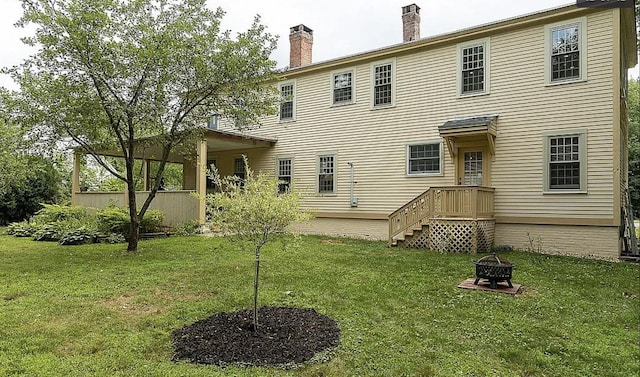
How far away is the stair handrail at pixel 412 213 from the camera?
36.8ft

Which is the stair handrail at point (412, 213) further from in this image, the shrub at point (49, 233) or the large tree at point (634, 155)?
the large tree at point (634, 155)

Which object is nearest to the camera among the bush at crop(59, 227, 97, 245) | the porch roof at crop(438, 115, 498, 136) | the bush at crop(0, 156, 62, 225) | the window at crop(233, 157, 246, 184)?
the porch roof at crop(438, 115, 498, 136)

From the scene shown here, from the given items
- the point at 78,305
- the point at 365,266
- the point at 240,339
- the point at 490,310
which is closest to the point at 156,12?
the point at 78,305

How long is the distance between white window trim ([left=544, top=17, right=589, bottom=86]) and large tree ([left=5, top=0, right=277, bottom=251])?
23.6 feet

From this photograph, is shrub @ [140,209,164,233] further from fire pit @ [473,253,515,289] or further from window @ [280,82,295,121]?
fire pit @ [473,253,515,289]

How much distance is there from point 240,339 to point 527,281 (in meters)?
5.39

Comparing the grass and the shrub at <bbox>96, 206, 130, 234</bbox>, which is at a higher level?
the shrub at <bbox>96, 206, 130, 234</bbox>

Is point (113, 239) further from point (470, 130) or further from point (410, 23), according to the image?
point (410, 23)

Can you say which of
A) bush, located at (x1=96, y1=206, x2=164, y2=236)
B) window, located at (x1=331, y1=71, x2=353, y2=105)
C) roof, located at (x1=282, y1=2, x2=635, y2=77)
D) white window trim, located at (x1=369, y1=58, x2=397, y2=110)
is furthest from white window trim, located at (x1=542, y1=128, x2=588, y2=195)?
bush, located at (x1=96, y1=206, x2=164, y2=236)

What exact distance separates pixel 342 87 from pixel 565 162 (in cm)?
739

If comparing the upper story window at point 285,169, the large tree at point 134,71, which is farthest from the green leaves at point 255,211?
the upper story window at point 285,169

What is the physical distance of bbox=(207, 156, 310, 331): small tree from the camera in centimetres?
452

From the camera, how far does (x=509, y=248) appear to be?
1102 centimetres

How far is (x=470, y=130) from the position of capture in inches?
428
